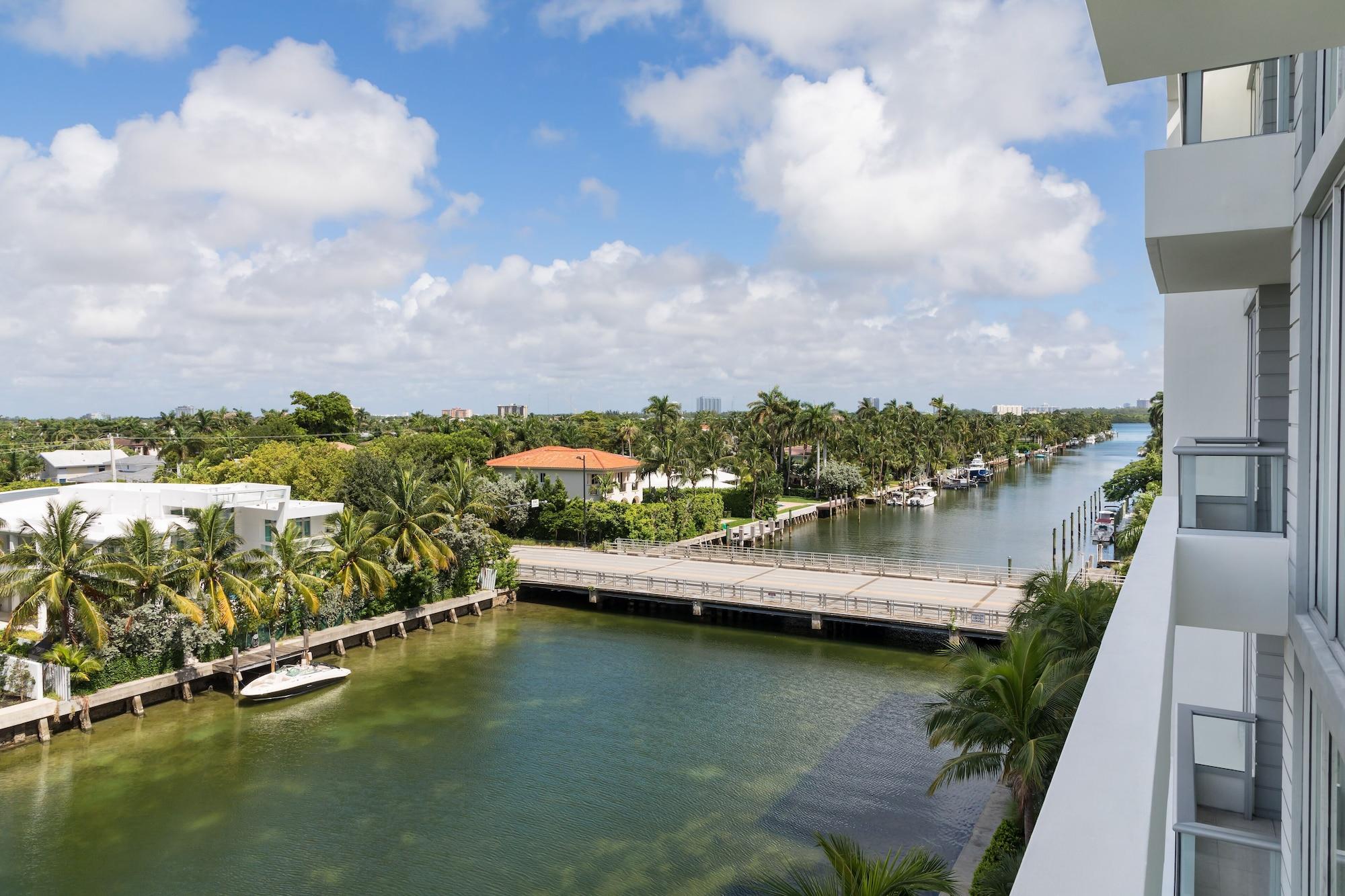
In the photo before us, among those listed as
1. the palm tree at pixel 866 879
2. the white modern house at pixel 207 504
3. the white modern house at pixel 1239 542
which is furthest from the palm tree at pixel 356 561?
the white modern house at pixel 1239 542

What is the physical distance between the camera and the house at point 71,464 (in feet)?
212

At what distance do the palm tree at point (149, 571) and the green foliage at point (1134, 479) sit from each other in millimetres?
53352

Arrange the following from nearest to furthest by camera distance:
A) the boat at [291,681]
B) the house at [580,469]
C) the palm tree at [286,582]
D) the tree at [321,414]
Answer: the boat at [291,681]
the palm tree at [286,582]
the house at [580,469]
the tree at [321,414]

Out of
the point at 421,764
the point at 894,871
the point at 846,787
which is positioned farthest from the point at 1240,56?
the point at 421,764

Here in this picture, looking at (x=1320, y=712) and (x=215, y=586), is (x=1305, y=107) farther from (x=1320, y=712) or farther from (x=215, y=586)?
(x=215, y=586)

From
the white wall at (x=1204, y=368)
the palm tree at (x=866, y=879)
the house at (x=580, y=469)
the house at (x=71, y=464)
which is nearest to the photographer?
the palm tree at (x=866, y=879)

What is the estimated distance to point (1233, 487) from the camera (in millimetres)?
6867

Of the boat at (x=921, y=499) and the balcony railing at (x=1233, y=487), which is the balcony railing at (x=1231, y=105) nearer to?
the balcony railing at (x=1233, y=487)

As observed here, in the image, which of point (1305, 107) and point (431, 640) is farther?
point (431, 640)

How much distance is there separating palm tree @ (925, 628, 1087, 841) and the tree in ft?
274

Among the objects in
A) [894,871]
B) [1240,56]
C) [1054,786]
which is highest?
[1240,56]

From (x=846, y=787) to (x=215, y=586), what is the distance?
1725cm

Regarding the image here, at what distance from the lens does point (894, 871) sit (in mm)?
9086

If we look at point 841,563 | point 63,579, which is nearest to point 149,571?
Answer: point 63,579
